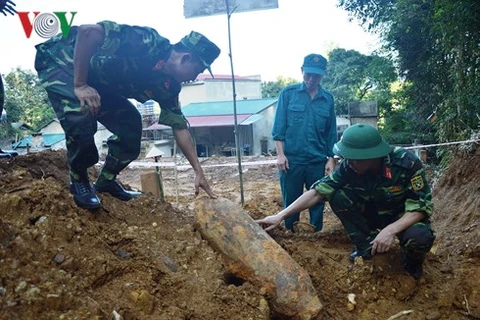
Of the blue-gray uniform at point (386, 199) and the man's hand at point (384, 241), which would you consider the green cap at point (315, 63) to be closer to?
the blue-gray uniform at point (386, 199)

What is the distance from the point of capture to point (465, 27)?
6270 mm

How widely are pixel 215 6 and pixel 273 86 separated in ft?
108

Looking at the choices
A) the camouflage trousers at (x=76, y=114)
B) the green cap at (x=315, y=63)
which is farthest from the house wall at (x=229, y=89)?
the camouflage trousers at (x=76, y=114)

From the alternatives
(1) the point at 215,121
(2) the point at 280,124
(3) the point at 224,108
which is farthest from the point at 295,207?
(3) the point at 224,108

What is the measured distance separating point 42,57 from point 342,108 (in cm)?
1956

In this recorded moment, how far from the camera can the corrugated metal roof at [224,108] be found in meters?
21.5

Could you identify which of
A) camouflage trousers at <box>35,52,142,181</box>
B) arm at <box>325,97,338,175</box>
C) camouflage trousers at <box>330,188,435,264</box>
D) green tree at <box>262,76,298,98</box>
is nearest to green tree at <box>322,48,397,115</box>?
green tree at <box>262,76,298,98</box>

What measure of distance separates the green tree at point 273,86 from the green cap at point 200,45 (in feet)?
109

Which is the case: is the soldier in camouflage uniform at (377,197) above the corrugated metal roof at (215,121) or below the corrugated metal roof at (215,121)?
above

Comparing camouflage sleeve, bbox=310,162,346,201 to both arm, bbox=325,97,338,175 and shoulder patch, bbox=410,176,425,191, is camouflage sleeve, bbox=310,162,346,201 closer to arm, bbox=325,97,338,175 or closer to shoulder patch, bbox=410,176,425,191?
shoulder patch, bbox=410,176,425,191

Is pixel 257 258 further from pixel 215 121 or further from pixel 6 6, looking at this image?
pixel 215 121

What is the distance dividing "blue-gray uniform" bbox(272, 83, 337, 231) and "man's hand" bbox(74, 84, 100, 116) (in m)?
1.78

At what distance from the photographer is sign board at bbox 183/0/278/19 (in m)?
4.32

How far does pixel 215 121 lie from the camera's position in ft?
65.6
